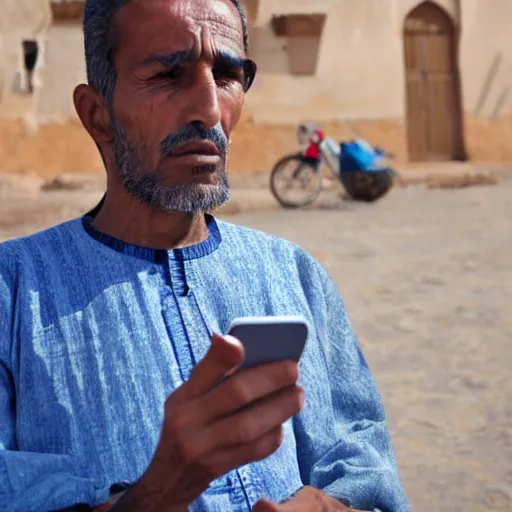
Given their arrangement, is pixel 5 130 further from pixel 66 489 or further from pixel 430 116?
pixel 66 489

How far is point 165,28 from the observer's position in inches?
52.5

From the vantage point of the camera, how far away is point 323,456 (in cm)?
141

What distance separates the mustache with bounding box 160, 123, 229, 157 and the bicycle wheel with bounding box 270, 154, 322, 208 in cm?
846

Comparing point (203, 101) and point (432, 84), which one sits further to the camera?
point (432, 84)

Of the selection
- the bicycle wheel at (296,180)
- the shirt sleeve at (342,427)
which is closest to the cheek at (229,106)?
the shirt sleeve at (342,427)

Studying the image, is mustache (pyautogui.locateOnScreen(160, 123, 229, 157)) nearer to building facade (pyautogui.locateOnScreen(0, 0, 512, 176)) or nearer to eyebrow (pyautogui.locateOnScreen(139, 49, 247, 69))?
eyebrow (pyautogui.locateOnScreen(139, 49, 247, 69))

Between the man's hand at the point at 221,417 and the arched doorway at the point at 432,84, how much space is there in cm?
1399

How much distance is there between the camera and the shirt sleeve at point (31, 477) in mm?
1173

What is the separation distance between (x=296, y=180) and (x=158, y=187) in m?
8.71

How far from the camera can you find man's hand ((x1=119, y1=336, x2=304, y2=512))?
966 millimetres

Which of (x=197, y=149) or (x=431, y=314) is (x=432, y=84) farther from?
(x=197, y=149)

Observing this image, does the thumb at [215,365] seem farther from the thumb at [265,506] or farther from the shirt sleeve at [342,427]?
the shirt sleeve at [342,427]

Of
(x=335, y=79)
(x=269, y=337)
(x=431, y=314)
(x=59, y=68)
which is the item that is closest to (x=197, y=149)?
(x=269, y=337)

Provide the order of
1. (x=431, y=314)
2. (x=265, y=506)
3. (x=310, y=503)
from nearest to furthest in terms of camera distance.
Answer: (x=265, y=506) < (x=310, y=503) < (x=431, y=314)
